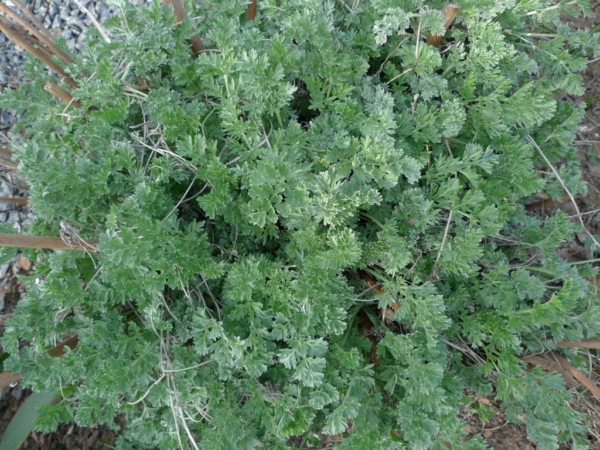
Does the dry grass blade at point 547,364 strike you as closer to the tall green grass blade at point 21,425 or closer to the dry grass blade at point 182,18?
the dry grass blade at point 182,18

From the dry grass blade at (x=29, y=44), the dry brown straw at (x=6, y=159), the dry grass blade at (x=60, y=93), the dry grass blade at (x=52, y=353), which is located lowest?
the dry grass blade at (x=52, y=353)

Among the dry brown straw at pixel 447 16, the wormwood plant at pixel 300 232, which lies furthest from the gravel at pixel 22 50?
the dry brown straw at pixel 447 16

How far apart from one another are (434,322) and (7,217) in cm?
317

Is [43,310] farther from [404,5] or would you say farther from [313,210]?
[404,5]

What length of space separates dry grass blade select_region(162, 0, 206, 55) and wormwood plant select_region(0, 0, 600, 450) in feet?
0.21

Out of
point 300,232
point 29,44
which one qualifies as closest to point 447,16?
point 300,232

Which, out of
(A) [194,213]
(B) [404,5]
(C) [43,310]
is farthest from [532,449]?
(C) [43,310]

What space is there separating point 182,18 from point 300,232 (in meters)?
1.39

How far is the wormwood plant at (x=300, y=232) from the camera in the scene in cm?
196

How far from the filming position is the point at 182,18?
2.31 m

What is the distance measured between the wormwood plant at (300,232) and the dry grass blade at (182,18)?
63 millimetres

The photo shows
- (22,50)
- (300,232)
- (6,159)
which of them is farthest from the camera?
(22,50)

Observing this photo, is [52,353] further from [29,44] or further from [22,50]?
[22,50]

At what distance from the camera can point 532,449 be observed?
3.04 m
